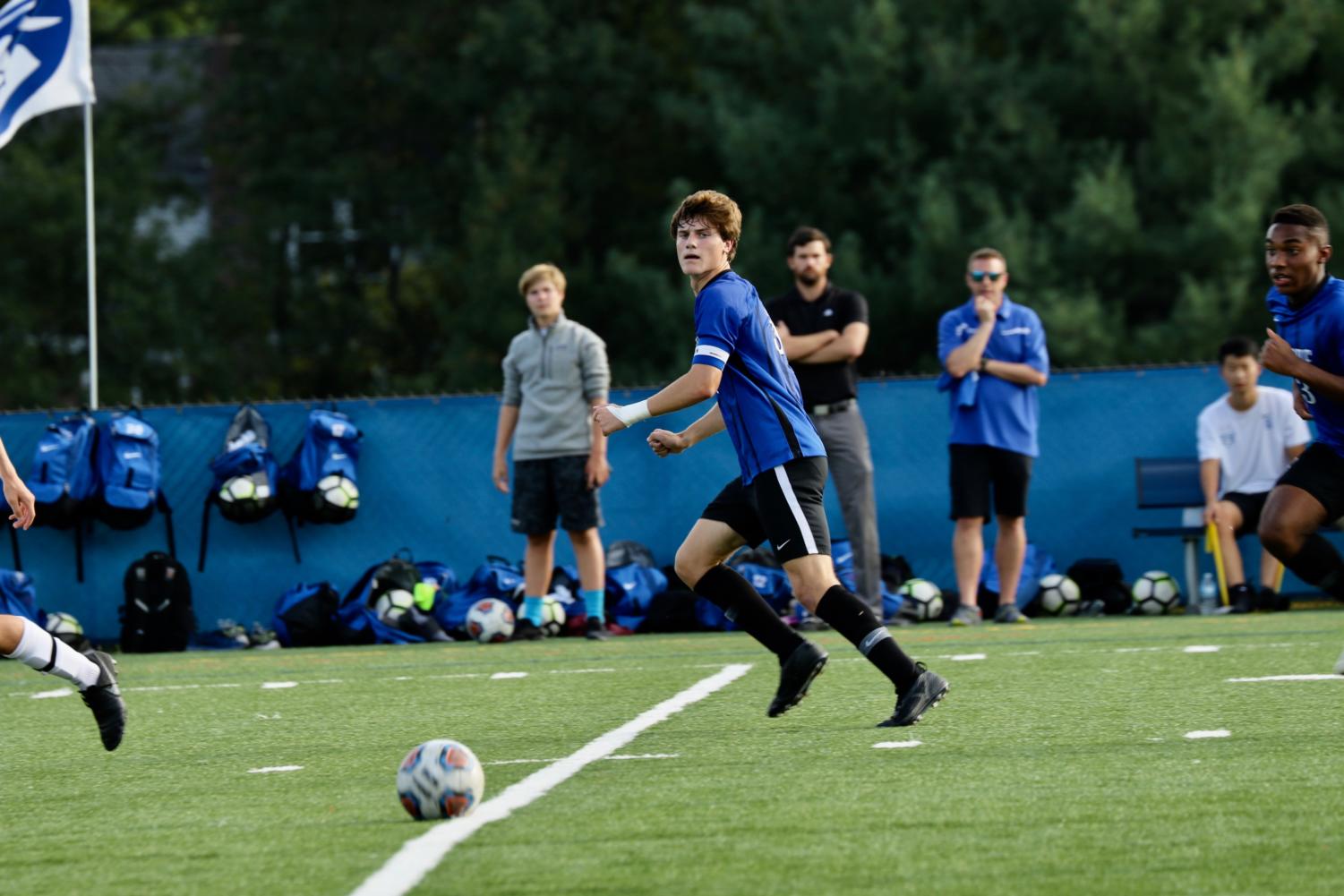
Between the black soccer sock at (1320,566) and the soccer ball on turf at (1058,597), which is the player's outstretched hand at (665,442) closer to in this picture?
the black soccer sock at (1320,566)

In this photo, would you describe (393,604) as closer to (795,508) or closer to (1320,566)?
(795,508)

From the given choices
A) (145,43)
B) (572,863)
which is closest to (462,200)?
(145,43)

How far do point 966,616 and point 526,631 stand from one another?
2.61 meters

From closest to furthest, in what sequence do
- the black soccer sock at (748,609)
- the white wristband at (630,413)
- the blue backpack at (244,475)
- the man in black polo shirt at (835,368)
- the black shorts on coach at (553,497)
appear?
the white wristband at (630,413) → the black soccer sock at (748,609) → the man in black polo shirt at (835,368) → the black shorts on coach at (553,497) → the blue backpack at (244,475)

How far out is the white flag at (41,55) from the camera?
14492 millimetres

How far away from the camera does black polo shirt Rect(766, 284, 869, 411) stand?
11.8 metres

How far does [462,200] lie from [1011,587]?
2388 centimetres

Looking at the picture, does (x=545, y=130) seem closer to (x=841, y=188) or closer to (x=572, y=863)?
(x=841, y=188)

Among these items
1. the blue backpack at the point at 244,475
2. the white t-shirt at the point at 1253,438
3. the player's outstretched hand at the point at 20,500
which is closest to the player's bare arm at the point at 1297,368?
the player's outstretched hand at the point at 20,500

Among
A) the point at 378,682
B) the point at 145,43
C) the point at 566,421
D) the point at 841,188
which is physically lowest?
the point at 378,682

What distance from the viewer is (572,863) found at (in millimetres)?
4625

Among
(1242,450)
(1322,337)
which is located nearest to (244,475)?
(1242,450)

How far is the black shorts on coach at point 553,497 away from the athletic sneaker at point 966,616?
2.17m

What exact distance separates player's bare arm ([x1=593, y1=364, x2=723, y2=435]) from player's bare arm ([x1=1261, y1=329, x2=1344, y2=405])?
2.03 m
